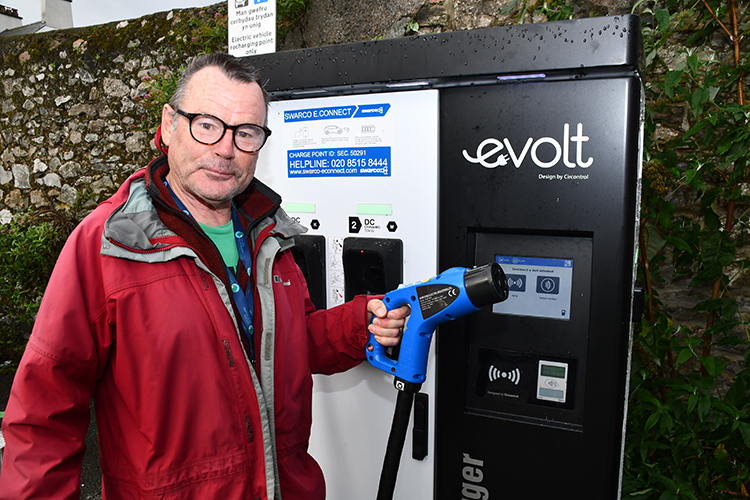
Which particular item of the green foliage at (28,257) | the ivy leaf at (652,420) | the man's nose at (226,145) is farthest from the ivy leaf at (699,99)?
the green foliage at (28,257)

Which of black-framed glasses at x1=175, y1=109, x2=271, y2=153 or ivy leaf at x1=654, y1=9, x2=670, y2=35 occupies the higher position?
ivy leaf at x1=654, y1=9, x2=670, y2=35

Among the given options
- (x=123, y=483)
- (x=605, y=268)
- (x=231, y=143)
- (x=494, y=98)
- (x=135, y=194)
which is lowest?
(x=123, y=483)

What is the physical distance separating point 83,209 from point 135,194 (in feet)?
13.1

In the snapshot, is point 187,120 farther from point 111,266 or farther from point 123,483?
point 123,483

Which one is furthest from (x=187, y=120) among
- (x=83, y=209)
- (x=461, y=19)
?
(x=83, y=209)

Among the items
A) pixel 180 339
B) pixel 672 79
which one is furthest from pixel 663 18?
pixel 180 339

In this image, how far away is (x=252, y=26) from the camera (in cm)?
282

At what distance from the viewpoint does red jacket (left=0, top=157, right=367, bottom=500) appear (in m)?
1.13

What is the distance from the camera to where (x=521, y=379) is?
152cm

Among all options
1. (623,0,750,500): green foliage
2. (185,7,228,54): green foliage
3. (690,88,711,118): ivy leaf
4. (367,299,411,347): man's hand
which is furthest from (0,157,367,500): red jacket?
(185,7,228,54): green foliage

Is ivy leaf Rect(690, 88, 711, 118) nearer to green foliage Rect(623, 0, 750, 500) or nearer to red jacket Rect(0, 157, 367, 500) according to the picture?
green foliage Rect(623, 0, 750, 500)

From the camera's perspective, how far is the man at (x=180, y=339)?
1146 mm

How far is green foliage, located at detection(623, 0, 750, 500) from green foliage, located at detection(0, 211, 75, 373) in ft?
15.0

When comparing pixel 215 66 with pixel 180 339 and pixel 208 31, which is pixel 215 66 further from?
pixel 208 31
